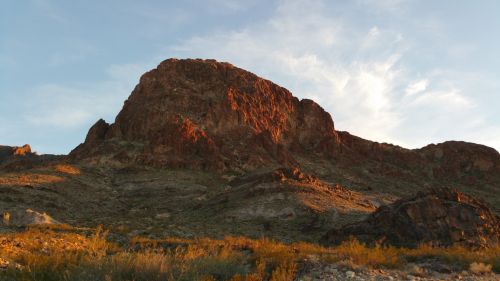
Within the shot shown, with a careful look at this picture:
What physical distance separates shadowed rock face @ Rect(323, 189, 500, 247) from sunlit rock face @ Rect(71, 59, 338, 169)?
33.6 metres

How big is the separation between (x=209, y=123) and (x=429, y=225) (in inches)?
1854

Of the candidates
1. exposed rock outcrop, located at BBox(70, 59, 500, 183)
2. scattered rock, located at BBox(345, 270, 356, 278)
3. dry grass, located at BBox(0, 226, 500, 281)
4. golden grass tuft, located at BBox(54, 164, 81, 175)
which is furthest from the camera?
exposed rock outcrop, located at BBox(70, 59, 500, 183)

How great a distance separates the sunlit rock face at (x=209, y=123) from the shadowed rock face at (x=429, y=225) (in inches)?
A: 1322

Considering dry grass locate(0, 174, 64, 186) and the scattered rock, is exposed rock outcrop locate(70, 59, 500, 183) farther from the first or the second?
the scattered rock

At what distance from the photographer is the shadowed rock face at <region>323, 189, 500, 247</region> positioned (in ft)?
76.8

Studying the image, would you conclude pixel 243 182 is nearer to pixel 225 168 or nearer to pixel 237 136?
pixel 225 168

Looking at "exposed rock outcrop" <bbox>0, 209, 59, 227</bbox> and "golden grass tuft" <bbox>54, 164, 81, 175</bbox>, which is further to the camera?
"golden grass tuft" <bbox>54, 164, 81, 175</bbox>

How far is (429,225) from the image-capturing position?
24234 millimetres

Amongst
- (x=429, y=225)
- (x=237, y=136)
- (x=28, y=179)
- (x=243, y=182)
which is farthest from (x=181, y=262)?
(x=237, y=136)

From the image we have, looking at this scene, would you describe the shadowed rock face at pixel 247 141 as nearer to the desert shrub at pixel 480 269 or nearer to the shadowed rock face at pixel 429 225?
the shadowed rock face at pixel 429 225

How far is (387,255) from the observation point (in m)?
13.5

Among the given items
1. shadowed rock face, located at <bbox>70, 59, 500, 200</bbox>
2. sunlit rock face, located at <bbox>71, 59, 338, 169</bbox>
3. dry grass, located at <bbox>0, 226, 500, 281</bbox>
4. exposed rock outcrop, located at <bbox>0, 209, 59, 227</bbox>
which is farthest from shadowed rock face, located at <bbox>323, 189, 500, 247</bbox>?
sunlit rock face, located at <bbox>71, 59, 338, 169</bbox>

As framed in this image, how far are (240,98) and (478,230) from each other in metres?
54.0

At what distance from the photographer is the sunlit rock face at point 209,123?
197 ft
